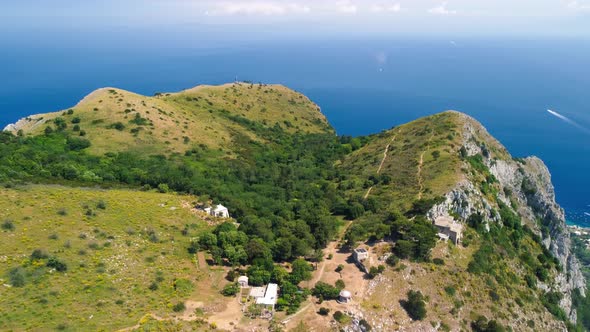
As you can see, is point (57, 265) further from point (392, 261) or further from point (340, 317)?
point (392, 261)

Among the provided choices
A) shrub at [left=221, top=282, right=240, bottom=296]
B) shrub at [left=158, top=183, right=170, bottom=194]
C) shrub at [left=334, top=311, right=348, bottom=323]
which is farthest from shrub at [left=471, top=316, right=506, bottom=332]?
shrub at [left=158, top=183, right=170, bottom=194]

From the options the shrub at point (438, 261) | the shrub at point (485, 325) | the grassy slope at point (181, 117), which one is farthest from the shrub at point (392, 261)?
the grassy slope at point (181, 117)

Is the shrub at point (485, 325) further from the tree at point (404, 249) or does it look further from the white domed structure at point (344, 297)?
the white domed structure at point (344, 297)

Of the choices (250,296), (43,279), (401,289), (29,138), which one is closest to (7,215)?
(43,279)

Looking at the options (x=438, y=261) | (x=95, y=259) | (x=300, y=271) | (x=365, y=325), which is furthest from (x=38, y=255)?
(x=438, y=261)

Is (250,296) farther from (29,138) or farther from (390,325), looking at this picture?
(29,138)

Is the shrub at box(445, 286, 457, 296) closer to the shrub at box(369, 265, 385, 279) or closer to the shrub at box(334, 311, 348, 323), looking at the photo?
the shrub at box(369, 265, 385, 279)
